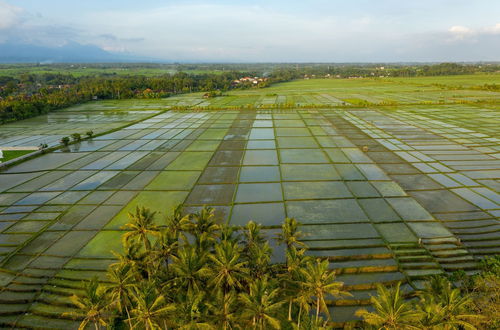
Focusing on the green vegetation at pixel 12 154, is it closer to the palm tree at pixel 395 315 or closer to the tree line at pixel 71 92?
the tree line at pixel 71 92

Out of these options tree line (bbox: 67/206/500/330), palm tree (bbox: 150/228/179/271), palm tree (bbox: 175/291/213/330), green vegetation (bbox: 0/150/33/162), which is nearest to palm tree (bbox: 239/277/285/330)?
tree line (bbox: 67/206/500/330)

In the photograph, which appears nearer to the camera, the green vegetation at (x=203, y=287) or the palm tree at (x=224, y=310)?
the green vegetation at (x=203, y=287)

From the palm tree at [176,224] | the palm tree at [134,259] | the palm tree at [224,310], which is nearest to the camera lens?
the palm tree at [224,310]

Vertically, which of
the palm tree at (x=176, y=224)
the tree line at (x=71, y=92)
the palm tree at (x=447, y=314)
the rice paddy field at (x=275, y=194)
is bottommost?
the rice paddy field at (x=275, y=194)

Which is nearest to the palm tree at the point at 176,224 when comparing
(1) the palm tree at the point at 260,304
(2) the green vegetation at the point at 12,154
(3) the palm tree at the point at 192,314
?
(3) the palm tree at the point at 192,314

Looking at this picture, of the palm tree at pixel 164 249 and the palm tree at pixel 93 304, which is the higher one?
the palm tree at pixel 164 249

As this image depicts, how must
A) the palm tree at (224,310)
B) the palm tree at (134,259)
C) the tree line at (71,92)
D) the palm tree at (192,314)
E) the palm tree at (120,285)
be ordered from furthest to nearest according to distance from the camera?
the tree line at (71,92) → the palm tree at (134,259) → the palm tree at (120,285) → the palm tree at (224,310) → the palm tree at (192,314)
